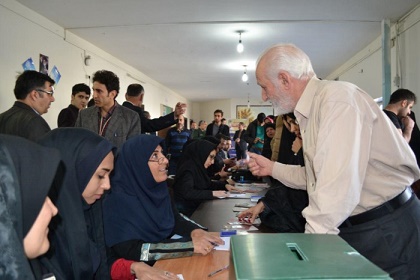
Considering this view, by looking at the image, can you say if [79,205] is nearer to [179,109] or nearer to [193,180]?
[193,180]

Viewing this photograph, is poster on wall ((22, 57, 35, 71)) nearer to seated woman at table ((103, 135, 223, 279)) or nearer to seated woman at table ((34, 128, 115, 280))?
seated woman at table ((103, 135, 223, 279))

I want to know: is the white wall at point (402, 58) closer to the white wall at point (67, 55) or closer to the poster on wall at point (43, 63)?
the white wall at point (67, 55)

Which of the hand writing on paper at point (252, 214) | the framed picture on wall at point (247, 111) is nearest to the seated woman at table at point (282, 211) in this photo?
the hand writing on paper at point (252, 214)

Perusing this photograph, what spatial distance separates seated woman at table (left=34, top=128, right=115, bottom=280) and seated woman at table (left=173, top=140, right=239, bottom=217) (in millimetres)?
1654

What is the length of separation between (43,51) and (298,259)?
16.9 feet

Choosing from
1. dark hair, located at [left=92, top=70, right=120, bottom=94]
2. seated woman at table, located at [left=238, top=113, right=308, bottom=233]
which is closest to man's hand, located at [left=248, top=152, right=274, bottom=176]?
seated woman at table, located at [left=238, top=113, right=308, bottom=233]

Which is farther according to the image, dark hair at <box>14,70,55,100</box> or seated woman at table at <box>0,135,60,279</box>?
dark hair at <box>14,70,55,100</box>

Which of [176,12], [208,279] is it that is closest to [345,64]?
[176,12]

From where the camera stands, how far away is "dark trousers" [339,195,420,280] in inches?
56.2

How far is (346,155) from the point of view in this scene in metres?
1.27

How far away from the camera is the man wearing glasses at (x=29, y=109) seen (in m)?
2.72

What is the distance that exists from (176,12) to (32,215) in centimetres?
451

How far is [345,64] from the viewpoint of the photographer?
860 centimetres

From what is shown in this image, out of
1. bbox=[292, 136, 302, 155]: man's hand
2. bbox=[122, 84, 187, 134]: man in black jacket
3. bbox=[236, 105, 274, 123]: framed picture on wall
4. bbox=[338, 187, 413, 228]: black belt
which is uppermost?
bbox=[236, 105, 274, 123]: framed picture on wall
